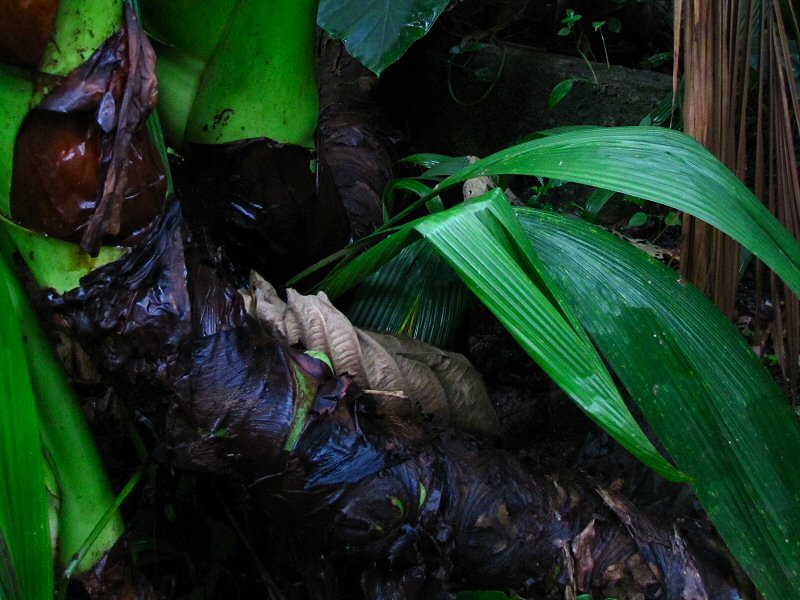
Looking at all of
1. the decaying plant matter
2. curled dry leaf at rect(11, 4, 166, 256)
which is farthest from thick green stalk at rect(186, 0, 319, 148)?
curled dry leaf at rect(11, 4, 166, 256)

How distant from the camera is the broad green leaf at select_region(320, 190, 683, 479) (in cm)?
58

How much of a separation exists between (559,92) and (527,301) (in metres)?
0.98

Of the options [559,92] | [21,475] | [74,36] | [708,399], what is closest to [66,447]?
[21,475]

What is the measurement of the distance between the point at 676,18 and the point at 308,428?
680 mm

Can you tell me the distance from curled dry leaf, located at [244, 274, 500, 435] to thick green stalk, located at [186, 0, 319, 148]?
7.8 inches

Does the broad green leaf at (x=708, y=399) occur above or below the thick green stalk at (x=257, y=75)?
below

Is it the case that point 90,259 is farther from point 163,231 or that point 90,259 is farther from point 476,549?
point 476,549

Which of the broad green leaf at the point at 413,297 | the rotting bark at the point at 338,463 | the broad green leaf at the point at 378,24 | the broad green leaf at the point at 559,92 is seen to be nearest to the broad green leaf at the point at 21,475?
the rotting bark at the point at 338,463

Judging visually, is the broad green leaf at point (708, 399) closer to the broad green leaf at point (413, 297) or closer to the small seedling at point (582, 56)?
the broad green leaf at point (413, 297)

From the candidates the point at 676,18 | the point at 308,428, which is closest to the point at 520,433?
the point at 308,428

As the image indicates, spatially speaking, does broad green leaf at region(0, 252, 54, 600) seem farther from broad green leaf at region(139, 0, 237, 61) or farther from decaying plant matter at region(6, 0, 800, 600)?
broad green leaf at region(139, 0, 237, 61)

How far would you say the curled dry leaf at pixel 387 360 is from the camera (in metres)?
0.86

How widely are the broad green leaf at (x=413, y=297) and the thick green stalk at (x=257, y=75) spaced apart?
0.81ft

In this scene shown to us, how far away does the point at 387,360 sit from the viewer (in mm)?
881
